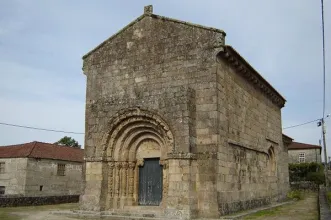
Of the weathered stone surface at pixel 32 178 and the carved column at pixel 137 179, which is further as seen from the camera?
the weathered stone surface at pixel 32 178

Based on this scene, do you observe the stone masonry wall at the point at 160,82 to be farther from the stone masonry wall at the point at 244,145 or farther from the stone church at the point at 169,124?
the stone masonry wall at the point at 244,145

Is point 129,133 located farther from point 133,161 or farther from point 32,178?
point 32,178

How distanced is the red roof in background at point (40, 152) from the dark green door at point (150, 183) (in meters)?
16.8

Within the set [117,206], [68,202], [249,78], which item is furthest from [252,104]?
[68,202]

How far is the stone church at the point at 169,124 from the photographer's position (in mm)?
11125

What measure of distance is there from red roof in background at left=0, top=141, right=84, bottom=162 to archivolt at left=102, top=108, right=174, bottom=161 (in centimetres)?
1635

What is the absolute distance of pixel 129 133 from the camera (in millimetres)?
12789

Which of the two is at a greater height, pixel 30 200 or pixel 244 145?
pixel 244 145

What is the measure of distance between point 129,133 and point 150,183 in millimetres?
1948

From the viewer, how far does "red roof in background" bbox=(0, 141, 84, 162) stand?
27.5 m

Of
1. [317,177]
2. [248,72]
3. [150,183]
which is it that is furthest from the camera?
[317,177]

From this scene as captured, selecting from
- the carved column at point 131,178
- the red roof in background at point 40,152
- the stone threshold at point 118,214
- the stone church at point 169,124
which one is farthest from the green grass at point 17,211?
the red roof in background at point 40,152

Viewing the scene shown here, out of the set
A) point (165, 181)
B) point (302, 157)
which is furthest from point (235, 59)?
point (302, 157)

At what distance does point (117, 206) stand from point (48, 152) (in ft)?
59.9
